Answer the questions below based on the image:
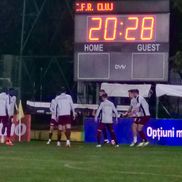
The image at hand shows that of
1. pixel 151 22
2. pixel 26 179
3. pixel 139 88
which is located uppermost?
pixel 151 22

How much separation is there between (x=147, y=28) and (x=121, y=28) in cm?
93

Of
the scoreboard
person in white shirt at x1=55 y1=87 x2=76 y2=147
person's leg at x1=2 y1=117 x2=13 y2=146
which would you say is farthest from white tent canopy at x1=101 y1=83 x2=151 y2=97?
person's leg at x1=2 y1=117 x2=13 y2=146

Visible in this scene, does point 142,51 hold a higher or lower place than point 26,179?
higher

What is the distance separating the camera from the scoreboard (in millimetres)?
27594

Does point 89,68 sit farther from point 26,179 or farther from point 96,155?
point 26,179

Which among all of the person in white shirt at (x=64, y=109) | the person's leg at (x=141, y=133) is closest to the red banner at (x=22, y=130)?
the person in white shirt at (x=64, y=109)

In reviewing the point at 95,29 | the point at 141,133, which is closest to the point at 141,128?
the point at 141,133

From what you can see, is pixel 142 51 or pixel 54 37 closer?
pixel 142 51

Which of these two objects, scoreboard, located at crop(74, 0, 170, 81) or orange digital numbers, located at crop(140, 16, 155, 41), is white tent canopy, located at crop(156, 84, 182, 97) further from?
orange digital numbers, located at crop(140, 16, 155, 41)

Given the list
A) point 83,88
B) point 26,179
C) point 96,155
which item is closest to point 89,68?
point 83,88

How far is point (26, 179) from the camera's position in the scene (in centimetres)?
1488

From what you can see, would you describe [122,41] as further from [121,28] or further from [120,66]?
[120,66]

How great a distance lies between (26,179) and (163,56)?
530 inches

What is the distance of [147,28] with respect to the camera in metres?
27.7
